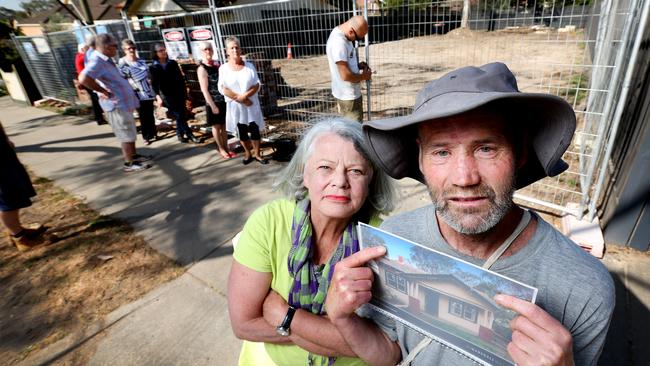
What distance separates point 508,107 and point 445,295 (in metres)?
0.56

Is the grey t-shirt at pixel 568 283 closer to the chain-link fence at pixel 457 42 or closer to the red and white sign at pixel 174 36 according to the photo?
the chain-link fence at pixel 457 42

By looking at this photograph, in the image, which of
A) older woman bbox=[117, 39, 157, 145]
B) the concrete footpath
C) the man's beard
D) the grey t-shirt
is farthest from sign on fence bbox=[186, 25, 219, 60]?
the grey t-shirt

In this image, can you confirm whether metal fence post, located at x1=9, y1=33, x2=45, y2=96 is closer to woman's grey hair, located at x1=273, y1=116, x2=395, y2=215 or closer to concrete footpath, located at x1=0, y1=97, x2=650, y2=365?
concrete footpath, located at x1=0, y1=97, x2=650, y2=365

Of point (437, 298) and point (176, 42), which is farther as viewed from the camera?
point (176, 42)

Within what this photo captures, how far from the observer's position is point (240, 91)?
16.2ft

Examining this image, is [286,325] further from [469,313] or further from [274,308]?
[469,313]

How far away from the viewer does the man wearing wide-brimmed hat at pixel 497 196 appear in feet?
2.97

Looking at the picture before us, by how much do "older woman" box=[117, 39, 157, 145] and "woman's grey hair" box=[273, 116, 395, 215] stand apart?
222 inches

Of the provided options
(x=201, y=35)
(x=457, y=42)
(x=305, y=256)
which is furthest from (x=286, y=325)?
(x=201, y=35)

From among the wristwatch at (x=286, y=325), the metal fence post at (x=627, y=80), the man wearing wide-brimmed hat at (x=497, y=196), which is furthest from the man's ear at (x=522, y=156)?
the metal fence post at (x=627, y=80)

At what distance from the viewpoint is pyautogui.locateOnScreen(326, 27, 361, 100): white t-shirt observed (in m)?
4.05

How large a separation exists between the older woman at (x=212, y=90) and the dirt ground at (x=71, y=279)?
87.5 inches

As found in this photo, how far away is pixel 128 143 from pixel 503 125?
5803 mm

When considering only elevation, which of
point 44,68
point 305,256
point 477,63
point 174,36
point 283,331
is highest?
point 174,36
